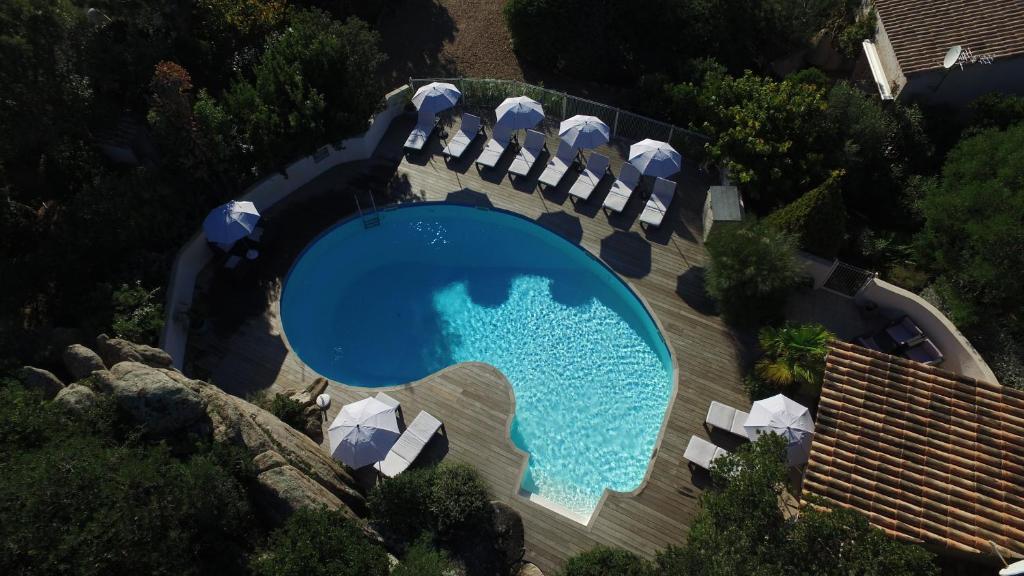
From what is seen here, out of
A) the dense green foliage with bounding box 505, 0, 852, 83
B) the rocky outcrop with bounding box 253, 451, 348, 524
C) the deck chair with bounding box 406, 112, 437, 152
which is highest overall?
the dense green foliage with bounding box 505, 0, 852, 83

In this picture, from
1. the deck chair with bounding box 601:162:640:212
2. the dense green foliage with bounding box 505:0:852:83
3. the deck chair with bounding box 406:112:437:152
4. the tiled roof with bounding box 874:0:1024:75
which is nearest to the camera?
the tiled roof with bounding box 874:0:1024:75

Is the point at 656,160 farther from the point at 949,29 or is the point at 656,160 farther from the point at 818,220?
the point at 949,29

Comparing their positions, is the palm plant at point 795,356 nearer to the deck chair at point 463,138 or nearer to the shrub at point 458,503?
the shrub at point 458,503

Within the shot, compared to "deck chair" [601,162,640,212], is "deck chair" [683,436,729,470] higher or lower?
lower

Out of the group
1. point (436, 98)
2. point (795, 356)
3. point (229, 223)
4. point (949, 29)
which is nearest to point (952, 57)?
point (949, 29)

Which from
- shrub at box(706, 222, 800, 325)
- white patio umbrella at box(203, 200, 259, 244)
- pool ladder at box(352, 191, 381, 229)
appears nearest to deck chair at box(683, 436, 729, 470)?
shrub at box(706, 222, 800, 325)

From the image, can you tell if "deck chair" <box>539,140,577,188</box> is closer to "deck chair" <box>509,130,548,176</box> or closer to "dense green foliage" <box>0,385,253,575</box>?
"deck chair" <box>509,130,548,176</box>

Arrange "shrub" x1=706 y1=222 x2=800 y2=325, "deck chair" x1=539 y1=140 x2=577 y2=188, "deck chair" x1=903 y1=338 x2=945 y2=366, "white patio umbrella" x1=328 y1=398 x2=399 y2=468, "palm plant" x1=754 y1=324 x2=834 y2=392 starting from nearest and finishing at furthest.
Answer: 1. "white patio umbrella" x1=328 y1=398 x2=399 y2=468
2. "palm plant" x1=754 y1=324 x2=834 y2=392
3. "shrub" x1=706 y1=222 x2=800 y2=325
4. "deck chair" x1=903 y1=338 x2=945 y2=366
5. "deck chair" x1=539 y1=140 x2=577 y2=188
